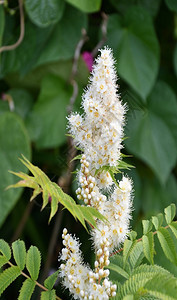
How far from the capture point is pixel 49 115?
3.82ft

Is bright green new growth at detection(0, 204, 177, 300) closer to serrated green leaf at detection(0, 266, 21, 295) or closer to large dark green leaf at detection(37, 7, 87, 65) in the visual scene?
serrated green leaf at detection(0, 266, 21, 295)

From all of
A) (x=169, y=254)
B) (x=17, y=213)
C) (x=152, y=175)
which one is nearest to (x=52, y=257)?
(x=17, y=213)

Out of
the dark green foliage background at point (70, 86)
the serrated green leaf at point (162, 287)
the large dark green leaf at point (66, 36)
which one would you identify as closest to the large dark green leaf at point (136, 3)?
Result: the dark green foliage background at point (70, 86)

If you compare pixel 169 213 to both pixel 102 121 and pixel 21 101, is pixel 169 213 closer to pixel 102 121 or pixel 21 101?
pixel 102 121

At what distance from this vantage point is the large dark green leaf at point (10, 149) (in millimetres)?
1033

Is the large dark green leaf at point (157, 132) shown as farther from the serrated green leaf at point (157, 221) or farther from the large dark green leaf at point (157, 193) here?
the serrated green leaf at point (157, 221)

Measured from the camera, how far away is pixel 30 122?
1.17 metres

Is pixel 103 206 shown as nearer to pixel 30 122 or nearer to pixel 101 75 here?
pixel 101 75

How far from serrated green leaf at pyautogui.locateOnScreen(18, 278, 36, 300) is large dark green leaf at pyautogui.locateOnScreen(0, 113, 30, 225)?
2.14 feet

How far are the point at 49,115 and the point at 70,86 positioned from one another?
0.29ft

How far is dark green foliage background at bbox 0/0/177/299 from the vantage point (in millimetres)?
1062

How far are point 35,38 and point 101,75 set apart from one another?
2.57ft

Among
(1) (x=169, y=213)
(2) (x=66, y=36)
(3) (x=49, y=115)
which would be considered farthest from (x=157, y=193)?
(1) (x=169, y=213)

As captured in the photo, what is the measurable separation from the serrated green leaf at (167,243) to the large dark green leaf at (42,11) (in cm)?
73
